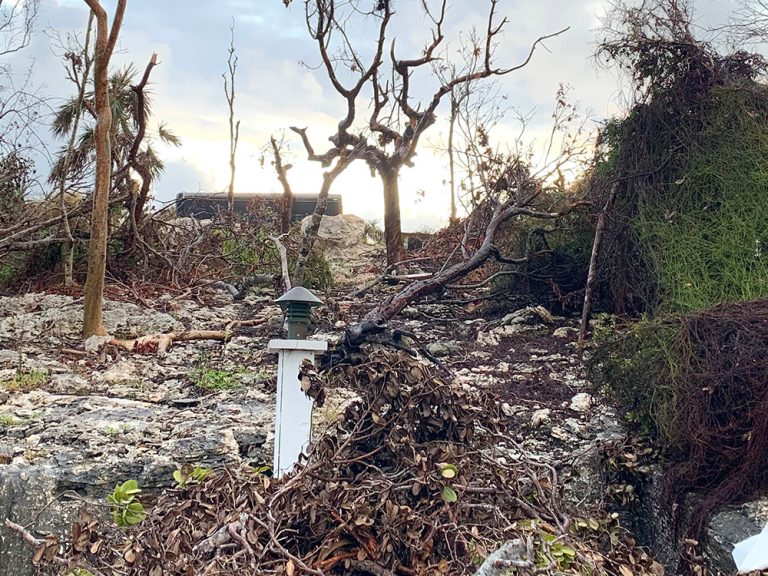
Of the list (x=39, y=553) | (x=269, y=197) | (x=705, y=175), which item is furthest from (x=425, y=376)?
(x=269, y=197)

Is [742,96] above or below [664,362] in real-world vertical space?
above

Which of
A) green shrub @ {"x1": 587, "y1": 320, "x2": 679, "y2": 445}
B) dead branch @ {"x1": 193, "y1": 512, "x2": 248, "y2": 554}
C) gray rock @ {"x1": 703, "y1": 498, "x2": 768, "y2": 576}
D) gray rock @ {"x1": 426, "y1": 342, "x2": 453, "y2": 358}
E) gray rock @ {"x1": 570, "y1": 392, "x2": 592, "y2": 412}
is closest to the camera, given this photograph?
dead branch @ {"x1": 193, "y1": 512, "x2": 248, "y2": 554}

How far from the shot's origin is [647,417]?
345 cm

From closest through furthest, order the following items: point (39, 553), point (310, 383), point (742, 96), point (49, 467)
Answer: point (39, 553)
point (310, 383)
point (49, 467)
point (742, 96)

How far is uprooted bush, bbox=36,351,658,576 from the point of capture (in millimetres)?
1786

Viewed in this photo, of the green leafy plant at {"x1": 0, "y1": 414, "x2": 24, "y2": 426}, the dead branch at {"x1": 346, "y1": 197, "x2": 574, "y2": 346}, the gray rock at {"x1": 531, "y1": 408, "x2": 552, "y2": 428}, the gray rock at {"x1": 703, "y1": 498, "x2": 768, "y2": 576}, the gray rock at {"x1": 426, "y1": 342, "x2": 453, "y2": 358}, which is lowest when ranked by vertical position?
the gray rock at {"x1": 703, "y1": 498, "x2": 768, "y2": 576}

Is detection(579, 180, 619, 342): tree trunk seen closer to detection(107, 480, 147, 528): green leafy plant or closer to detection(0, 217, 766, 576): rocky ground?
detection(0, 217, 766, 576): rocky ground

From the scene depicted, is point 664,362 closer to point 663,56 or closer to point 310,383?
point 310,383

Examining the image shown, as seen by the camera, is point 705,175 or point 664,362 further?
point 705,175

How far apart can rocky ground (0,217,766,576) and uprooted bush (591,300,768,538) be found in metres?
0.19

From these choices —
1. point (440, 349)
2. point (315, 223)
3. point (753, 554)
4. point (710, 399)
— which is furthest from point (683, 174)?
point (753, 554)

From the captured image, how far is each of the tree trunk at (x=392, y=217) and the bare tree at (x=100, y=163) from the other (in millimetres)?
3904

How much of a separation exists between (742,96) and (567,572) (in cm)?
455

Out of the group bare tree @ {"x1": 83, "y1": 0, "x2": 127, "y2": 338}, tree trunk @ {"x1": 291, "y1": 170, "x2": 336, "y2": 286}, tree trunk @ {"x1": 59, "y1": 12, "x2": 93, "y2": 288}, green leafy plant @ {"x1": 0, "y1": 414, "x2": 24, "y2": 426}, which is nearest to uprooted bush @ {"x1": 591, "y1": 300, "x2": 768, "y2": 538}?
green leafy plant @ {"x1": 0, "y1": 414, "x2": 24, "y2": 426}
